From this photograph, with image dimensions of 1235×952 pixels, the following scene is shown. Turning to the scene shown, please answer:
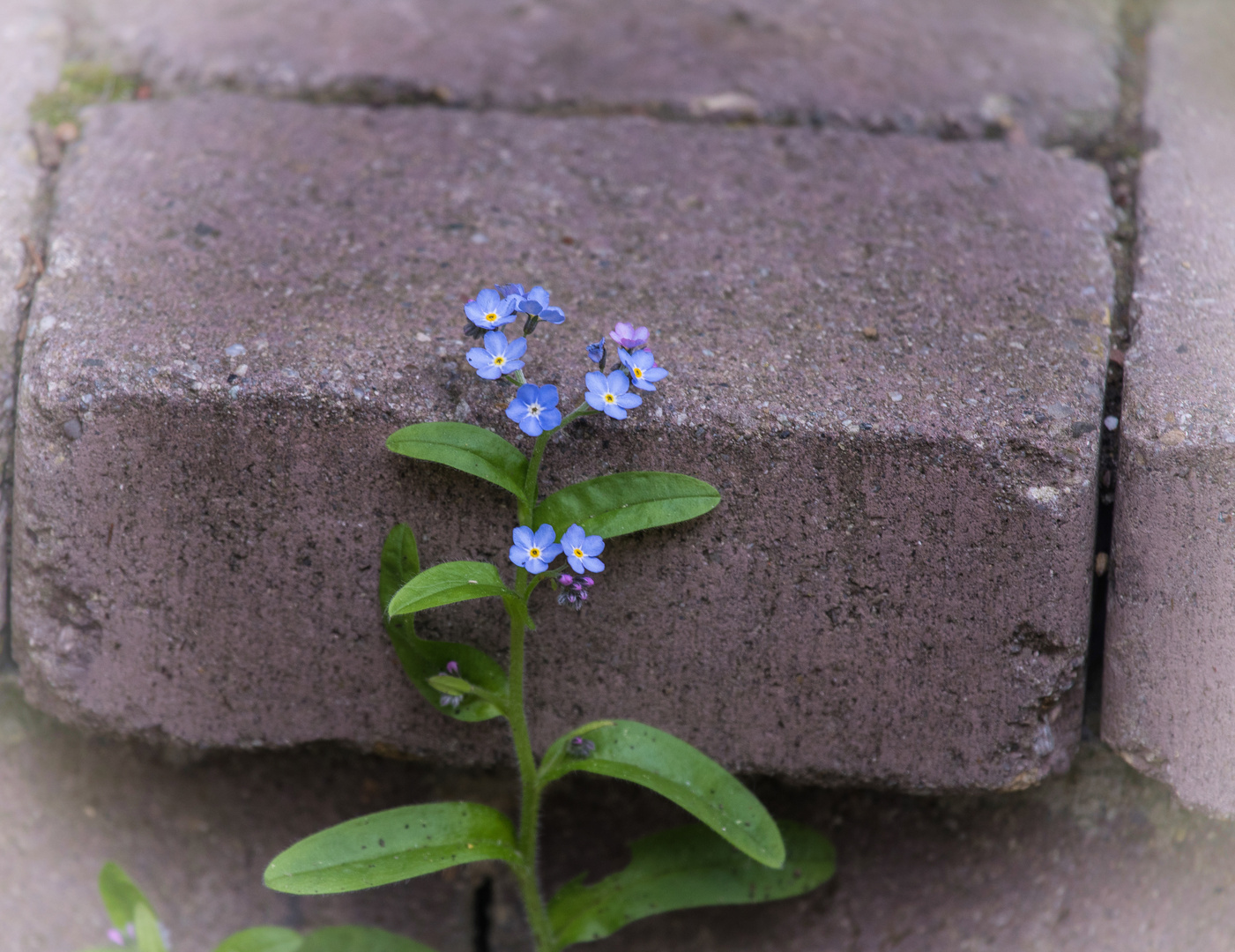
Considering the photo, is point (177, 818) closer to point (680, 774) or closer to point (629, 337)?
point (680, 774)

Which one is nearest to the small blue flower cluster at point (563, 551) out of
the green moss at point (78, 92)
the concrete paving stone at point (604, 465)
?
the concrete paving stone at point (604, 465)

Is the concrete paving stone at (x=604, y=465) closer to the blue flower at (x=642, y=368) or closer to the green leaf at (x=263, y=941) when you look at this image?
the blue flower at (x=642, y=368)

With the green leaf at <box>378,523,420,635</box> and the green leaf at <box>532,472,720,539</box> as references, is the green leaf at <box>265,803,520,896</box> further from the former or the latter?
the green leaf at <box>532,472,720,539</box>

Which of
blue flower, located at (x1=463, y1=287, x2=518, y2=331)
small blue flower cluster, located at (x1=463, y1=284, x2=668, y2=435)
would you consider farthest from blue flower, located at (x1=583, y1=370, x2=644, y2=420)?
blue flower, located at (x1=463, y1=287, x2=518, y2=331)

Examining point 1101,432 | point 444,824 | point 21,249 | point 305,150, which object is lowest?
point 444,824

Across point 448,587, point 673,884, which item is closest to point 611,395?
point 448,587

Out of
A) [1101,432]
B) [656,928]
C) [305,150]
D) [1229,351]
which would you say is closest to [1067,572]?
[1101,432]

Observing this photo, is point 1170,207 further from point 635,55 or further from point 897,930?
point 897,930
